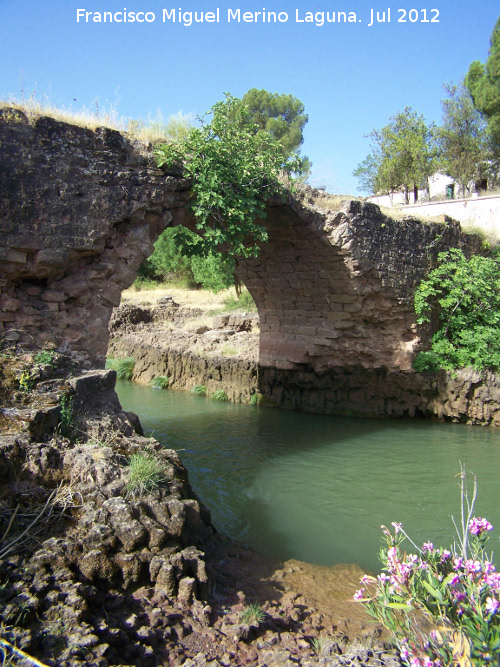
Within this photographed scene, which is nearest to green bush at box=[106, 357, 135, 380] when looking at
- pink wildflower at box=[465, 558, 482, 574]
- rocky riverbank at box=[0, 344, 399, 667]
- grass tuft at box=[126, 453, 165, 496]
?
rocky riverbank at box=[0, 344, 399, 667]

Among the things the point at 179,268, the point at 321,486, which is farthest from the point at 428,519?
the point at 179,268

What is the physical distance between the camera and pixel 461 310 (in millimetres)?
11609

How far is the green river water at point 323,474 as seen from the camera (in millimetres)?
5863

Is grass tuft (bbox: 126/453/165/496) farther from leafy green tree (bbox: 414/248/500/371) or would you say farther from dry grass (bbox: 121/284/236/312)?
dry grass (bbox: 121/284/236/312)

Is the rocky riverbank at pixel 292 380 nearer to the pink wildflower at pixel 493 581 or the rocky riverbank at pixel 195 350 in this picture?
the rocky riverbank at pixel 195 350

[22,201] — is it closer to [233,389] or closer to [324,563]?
[324,563]

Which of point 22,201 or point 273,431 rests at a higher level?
point 22,201

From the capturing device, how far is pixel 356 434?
10.3 m

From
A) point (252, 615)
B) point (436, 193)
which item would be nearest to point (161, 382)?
point (252, 615)

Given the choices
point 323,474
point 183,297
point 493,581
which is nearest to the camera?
point 493,581

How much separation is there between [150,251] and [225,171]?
1573 millimetres

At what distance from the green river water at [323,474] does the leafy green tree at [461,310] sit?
142 cm

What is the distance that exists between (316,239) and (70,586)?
7514mm

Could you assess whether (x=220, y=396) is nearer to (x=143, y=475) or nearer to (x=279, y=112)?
(x=143, y=475)
